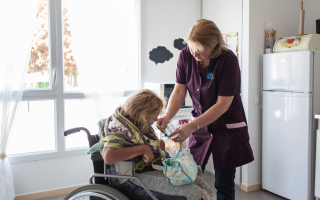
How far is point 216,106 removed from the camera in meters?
1.56

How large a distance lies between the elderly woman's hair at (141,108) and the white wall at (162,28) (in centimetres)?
177

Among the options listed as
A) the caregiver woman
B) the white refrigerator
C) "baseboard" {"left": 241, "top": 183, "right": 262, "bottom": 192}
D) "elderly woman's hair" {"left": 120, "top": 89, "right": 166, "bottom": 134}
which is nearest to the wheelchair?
"elderly woman's hair" {"left": 120, "top": 89, "right": 166, "bottom": 134}

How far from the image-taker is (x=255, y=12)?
269 centimetres

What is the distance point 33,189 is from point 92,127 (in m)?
0.80

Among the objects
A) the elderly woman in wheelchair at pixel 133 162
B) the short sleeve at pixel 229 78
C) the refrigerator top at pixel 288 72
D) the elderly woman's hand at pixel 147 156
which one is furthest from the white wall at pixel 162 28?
the elderly woman's hand at pixel 147 156

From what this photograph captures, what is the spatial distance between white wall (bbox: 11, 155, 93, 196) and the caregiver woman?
1.50m

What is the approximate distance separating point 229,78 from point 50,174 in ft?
6.64

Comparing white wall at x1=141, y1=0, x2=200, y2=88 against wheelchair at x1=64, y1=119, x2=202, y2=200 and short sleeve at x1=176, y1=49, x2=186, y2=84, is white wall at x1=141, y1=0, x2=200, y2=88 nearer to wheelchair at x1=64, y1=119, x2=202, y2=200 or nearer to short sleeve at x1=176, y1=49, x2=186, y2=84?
short sleeve at x1=176, y1=49, x2=186, y2=84

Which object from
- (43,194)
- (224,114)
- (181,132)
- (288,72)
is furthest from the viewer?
(43,194)

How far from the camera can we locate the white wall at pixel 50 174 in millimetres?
2570

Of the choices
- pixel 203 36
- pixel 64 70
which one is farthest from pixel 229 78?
pixel 64 70

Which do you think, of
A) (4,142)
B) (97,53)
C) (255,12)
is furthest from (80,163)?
(255,12)

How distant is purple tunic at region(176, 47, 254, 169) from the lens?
159 centimetres

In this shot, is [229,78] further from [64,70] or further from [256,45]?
[64,70]
